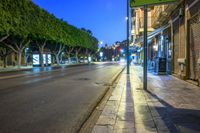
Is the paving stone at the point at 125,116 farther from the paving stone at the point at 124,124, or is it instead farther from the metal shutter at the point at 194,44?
the metal shutter at the point at 194,44

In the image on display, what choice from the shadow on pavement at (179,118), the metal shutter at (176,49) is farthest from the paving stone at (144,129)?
the metal shutter at (176,49)

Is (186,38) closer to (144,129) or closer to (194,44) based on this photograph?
(194,44)

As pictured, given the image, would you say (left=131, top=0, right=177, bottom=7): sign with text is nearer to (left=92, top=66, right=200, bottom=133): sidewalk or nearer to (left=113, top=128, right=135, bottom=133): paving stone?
(left=92, top=66, right=200, bottom=133): sidewalk

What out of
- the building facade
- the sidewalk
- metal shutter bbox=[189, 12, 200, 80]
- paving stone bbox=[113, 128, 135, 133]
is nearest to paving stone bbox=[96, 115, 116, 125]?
the sidewalk

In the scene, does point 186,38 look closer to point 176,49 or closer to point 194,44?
point 194,44

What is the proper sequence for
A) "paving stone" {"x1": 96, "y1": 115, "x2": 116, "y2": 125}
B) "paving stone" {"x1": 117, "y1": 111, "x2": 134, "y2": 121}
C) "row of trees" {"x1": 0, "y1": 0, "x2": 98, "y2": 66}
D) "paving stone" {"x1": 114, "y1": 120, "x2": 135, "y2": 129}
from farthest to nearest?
"row of trees" {"x1": 0, "y1": 0, "x2": 98, "y2": 66} < "paving stone" {"x1": 117, "y1": 111, "x2": 134, "y2": 121} < "paving stone" {"x1": 96, "y1": 115, "x2": 116, "y2": 125} < "paving stone" {"x1": 114, "y1": 120, "x2": 135, "y2": 129}

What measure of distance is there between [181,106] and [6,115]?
183 inches

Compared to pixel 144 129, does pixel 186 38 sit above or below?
above

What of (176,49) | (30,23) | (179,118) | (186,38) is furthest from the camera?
(30,23)

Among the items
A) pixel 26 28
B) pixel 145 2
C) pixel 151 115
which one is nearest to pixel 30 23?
pixel 26 28

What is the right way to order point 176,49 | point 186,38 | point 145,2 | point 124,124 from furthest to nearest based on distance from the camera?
point 176,49 < point 186,38 < point 145,2 < point 124,124

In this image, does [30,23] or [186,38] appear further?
[30,23]

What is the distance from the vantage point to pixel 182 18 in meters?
21.4

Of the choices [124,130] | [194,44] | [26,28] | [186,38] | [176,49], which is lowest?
[124,130]
